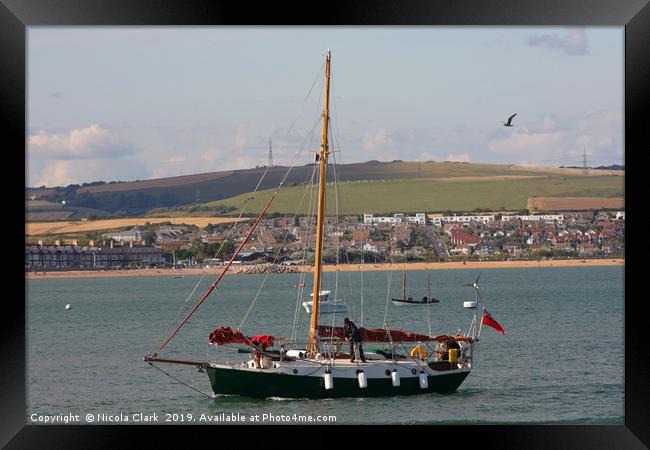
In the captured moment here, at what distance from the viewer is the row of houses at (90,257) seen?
406 feet

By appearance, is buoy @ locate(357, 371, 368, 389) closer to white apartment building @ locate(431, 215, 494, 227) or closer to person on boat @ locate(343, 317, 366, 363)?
person on boat @ locate(343, 317, 366, 363)

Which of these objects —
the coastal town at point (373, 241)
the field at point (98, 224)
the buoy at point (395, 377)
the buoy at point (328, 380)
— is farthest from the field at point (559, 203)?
the buoy at point (328, 380)

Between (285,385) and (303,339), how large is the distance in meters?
13.9

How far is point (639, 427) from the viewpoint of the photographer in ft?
40.0

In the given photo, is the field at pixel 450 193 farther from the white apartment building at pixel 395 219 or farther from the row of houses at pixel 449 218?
the row of houses at pixel 449 218

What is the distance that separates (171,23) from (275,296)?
57263 millimetres

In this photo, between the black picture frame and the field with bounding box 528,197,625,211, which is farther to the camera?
the field with bounding box 528,197,625,211

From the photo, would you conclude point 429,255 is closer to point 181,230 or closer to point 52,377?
point 181,230

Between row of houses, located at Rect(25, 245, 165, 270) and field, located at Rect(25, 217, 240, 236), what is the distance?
183 inches

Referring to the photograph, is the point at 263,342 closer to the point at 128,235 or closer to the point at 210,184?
the point at 210,184

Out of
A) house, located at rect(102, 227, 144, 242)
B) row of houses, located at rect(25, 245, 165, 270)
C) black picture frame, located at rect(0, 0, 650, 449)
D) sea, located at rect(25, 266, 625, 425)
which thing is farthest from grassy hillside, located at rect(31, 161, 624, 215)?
black picture frame, located at rect(0, 0, 650, 449)

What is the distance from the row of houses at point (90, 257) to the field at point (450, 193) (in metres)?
7.35

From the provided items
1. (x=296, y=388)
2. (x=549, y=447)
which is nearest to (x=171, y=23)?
(x=549, y=447)

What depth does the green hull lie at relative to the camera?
20.5m
